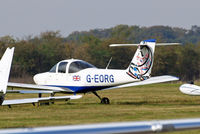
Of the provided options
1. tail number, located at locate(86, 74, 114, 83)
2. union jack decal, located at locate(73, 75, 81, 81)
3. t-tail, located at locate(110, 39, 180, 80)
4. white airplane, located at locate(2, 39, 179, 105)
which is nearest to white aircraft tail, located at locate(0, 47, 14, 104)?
white airplane, located at locate(2, 39, 179, 105)

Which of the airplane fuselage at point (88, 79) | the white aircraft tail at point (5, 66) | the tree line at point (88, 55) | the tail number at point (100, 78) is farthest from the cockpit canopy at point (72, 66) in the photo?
the tree line at point (88, 55)

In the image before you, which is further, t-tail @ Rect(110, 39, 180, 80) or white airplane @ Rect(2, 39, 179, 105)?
t-tail @ Rect(110, 39, 180, 80)

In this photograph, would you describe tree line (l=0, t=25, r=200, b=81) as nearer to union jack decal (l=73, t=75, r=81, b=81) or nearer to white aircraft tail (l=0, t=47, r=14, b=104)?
union jack decal (l=73, t=75, r=81, b=81)

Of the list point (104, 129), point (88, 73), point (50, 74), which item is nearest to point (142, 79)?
point (88, 73)

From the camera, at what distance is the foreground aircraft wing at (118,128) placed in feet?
14.3

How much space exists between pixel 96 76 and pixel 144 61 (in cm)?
177

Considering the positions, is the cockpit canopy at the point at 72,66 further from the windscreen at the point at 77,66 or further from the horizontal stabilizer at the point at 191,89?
the horizontal stabilizer at the point at 191,89

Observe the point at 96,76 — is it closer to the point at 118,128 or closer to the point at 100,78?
the point at 100,78

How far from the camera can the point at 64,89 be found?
19.4m

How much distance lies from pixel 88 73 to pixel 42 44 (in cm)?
4220

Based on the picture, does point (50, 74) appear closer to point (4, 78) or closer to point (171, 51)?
point (4, 78)

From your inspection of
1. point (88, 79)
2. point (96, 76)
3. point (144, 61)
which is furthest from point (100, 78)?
point (144, 61)

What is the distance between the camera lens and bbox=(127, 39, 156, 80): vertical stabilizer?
18.3 metres

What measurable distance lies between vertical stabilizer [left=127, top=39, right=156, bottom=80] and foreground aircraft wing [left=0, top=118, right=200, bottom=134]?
521 inches
